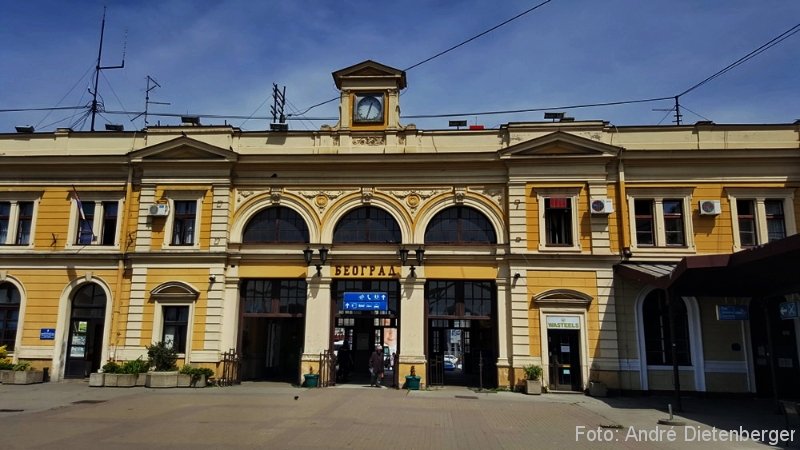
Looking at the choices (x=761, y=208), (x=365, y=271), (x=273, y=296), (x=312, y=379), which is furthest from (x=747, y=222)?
(x=273, y=296)

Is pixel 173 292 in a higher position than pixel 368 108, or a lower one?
lower

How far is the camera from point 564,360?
67.0ft

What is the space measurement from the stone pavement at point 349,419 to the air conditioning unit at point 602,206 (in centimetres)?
645

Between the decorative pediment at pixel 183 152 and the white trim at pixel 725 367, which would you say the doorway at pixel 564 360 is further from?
the decorative pediment at pixel 183 152

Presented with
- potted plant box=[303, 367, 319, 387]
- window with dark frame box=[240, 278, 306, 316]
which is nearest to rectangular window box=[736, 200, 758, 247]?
potted plant box=[303, 367, 319, 387]

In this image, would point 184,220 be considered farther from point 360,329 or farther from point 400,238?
point 360,329

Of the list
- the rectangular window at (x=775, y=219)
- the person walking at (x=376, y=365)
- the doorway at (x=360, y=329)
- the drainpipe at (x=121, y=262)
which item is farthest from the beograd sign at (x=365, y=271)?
the rectangular window at (x=775, y=219)

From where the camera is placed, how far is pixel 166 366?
798 inches

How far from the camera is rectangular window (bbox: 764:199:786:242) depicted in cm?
2067

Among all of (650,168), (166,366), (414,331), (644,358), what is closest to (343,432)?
(414,331)

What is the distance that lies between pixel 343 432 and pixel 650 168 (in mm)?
15419

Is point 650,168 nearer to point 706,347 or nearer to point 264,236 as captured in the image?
point 706,347

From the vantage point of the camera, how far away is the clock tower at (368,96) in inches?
898

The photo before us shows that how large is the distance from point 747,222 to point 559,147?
7277 millimetres
